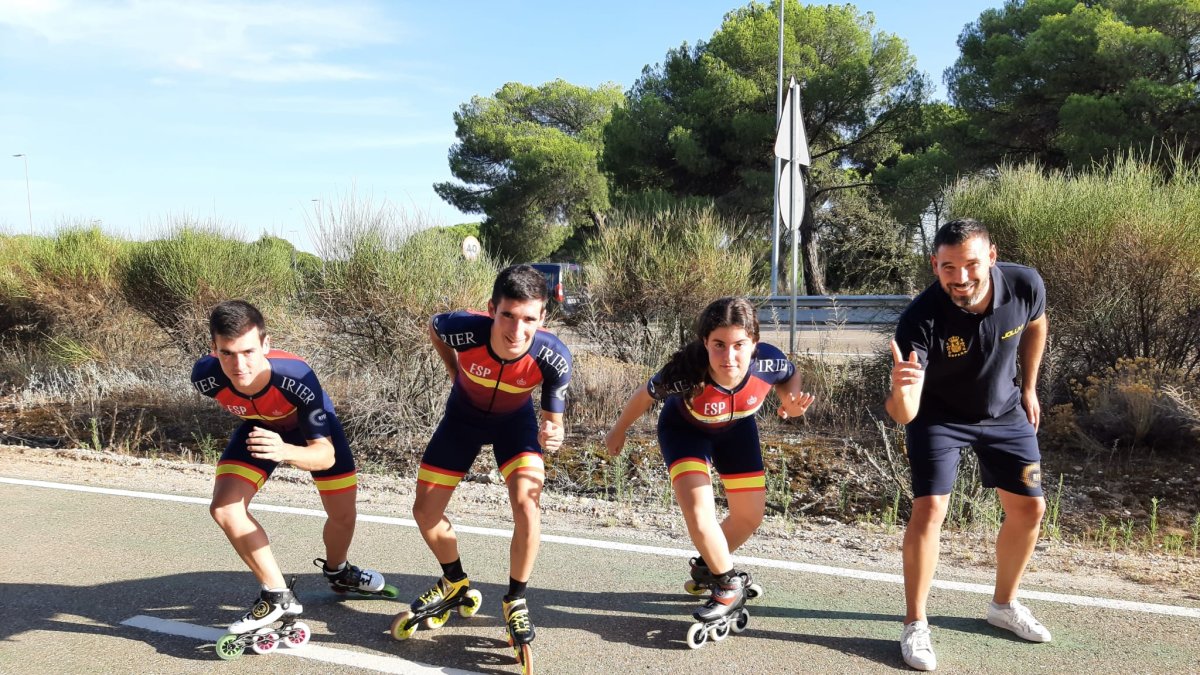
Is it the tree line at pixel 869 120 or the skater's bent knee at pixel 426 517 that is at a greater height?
the tree line at pixel 869 120

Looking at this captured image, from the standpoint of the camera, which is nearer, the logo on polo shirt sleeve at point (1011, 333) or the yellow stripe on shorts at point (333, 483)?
the logo on polo shirt sleeve at point (1011, 333)

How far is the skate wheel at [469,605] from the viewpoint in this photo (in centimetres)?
432

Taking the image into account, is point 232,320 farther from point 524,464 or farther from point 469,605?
point 469,605

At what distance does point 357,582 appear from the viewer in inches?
182

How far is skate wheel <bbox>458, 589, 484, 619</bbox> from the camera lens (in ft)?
14.2

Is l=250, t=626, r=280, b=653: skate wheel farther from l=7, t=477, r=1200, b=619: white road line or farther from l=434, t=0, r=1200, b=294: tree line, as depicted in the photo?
l=434, t=0, r=1200, b=294: tree line

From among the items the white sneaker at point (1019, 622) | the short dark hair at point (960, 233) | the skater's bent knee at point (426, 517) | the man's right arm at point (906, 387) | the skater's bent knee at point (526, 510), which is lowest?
the white sneaker at point (1019, 622)

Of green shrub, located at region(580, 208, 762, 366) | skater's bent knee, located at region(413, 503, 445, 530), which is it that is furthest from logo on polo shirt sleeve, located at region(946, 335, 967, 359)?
green shrub, located at region(580, 208, 762, 366)

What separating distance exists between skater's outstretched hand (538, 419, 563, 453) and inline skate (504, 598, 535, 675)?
709mm

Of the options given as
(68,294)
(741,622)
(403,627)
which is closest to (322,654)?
(403,627)

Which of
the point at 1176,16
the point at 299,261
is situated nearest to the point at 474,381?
the point at 299,261

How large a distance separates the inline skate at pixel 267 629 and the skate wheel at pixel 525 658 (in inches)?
42.9

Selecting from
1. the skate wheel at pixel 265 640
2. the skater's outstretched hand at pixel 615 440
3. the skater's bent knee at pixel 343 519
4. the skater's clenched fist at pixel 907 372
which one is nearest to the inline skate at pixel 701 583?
the skater's outstretched hand at pixel 615 440

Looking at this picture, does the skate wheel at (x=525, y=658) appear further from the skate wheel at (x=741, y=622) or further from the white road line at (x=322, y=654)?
the skate wheel at (x=741, y=622)
